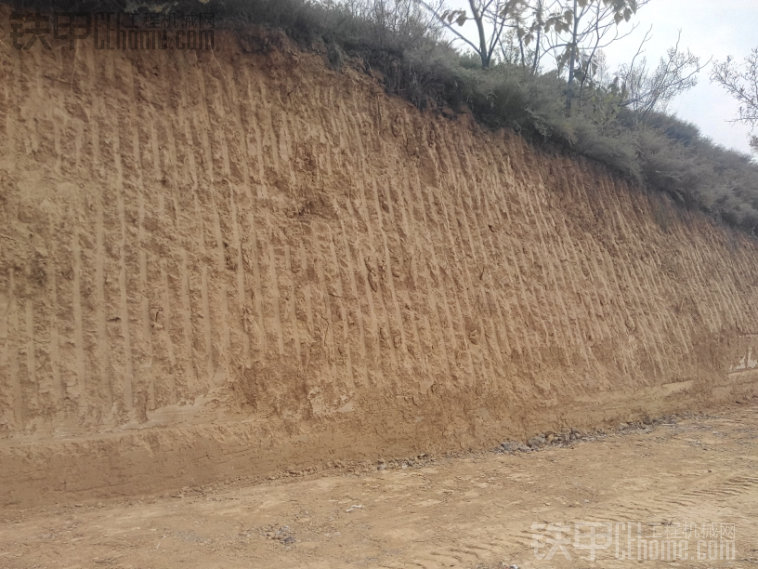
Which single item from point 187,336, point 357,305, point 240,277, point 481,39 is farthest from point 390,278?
point 481,39

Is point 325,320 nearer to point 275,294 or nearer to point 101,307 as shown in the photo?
point 275,294

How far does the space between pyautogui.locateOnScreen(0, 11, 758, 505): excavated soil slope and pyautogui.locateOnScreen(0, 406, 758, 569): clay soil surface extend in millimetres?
491

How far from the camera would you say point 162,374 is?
5.68 m

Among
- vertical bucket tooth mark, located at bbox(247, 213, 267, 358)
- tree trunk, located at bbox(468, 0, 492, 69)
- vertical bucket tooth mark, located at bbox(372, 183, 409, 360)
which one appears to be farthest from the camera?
tree trunk, located at bbox(468, 0, 492, 69)

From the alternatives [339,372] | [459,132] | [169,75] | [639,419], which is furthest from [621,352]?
[169,75]

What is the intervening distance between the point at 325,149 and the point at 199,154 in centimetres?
171

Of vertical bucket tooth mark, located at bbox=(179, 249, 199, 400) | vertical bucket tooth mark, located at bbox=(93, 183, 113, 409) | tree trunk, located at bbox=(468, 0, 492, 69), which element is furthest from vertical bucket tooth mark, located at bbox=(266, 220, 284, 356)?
tree trunk, located at bbox=(468, 0, 492, 69)

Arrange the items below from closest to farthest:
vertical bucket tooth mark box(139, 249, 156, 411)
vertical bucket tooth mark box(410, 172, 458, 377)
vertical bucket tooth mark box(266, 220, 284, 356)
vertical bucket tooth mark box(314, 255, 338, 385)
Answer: vertical bucket tooth mark box(139, 249, 156, 411) → vertical bucket tooth mark box(266, 220, 284, 356) → vertical bucket tooth mark box(314, 255, 338, 385) → vertical bucket tooth mark box(410, 172, 458, 377)

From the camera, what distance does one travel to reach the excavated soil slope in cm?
539

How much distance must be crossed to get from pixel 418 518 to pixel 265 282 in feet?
10.0

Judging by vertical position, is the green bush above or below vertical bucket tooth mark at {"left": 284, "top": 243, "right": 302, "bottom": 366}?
above

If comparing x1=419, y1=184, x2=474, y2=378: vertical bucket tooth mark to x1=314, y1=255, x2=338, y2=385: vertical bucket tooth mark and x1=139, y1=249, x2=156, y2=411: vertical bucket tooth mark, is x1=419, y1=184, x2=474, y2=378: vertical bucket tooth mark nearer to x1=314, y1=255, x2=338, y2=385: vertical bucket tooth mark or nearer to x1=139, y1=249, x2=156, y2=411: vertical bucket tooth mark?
x1=314, y1=255, x2=338, y2=385: vertical bucket tooth mark

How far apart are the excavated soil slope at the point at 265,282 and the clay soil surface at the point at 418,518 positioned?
491mm

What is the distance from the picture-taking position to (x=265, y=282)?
656cm
